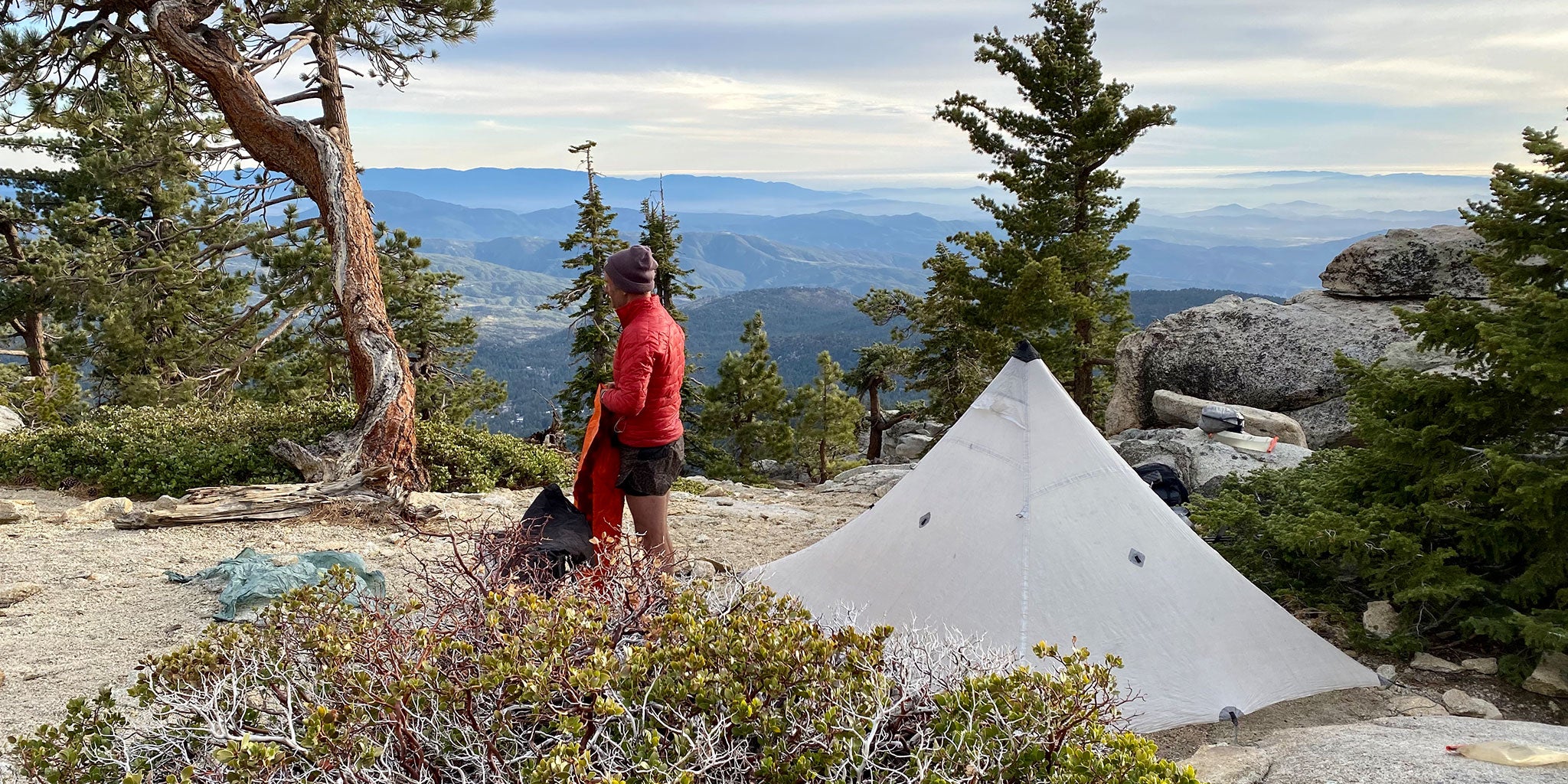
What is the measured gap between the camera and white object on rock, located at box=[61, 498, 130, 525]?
8086mm

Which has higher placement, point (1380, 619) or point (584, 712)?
point (584, 712)

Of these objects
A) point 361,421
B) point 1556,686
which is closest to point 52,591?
point 361,421

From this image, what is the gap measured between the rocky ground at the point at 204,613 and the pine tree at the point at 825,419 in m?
24.1

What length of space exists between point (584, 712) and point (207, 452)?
9693 mm

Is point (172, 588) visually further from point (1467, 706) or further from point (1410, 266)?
point (1410, 266)

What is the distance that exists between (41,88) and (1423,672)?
14.8m

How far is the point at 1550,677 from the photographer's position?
4.91 meters

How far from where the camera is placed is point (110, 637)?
208 inches

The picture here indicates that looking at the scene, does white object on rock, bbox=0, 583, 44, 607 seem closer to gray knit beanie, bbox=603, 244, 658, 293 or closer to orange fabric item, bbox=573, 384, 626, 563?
orange fabric item, bbox=573, 384, 626, 563

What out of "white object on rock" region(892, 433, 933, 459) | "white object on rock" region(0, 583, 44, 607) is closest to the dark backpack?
"white object on rock" region(0, 583, 44, 607)

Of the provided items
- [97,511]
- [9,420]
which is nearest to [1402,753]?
[97,511]

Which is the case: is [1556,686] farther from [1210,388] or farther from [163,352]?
[163,352]

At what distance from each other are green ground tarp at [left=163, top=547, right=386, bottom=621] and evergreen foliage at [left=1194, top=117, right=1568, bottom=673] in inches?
249

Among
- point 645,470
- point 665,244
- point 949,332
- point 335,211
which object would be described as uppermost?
point 335,211
